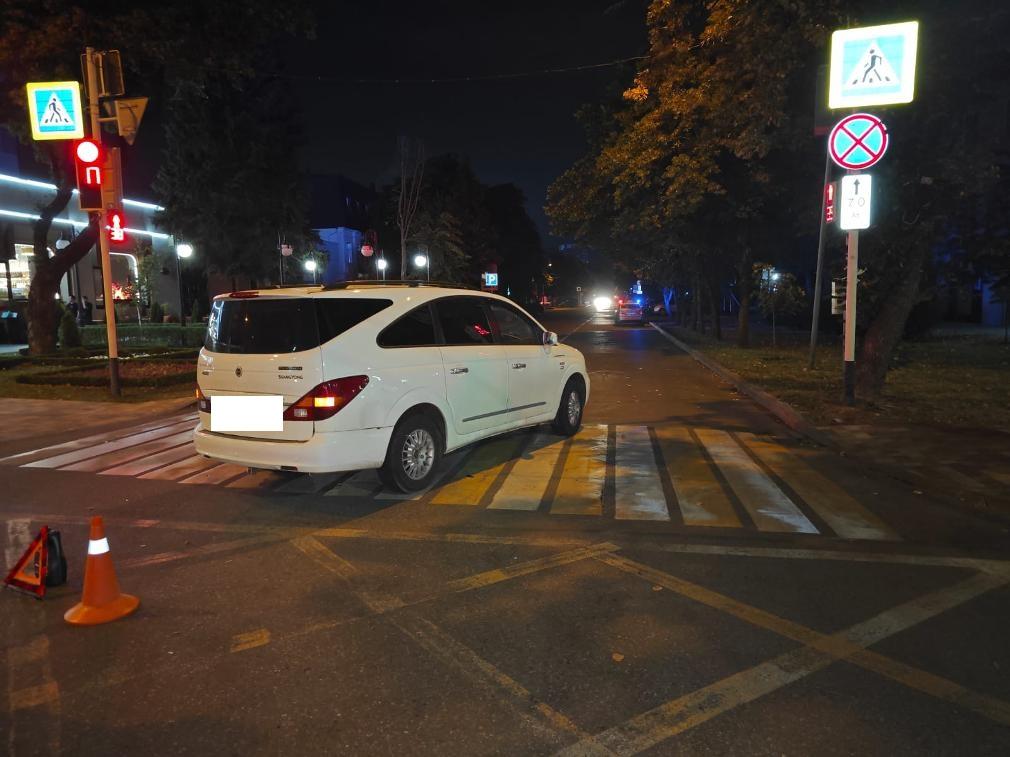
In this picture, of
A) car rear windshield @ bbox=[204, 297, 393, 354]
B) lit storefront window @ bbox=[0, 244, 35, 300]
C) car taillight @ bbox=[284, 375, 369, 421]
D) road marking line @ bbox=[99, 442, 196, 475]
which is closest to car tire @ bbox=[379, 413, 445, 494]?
car taillight @ bbox=[284, 375, 369, 421]

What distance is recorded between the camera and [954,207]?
11.9 m

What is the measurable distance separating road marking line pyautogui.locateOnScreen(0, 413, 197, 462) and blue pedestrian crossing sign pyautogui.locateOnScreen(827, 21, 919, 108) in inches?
424

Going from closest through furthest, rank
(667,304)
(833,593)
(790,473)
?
(833,593)
(790,473)
(667,304)

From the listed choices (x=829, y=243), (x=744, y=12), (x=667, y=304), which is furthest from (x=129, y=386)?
(x=667, y=304)

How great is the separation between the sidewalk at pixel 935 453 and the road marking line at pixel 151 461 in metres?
7.82

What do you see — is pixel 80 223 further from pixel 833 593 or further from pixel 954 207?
pixel 833 593

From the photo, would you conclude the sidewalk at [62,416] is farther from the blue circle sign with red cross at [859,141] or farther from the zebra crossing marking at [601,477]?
the blue circle sign with red cross at [859,141]

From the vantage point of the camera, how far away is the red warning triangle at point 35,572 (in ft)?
14.5

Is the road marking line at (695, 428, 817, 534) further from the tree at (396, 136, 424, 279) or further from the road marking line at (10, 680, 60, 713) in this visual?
the tree at (396, 136, 424, 279)

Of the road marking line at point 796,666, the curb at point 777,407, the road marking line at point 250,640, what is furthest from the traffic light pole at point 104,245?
the road marking line at point 796,666

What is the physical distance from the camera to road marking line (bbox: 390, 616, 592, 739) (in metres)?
3.12

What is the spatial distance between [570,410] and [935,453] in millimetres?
4236

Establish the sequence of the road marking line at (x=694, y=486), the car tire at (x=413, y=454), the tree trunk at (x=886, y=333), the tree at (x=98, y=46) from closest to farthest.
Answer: the road marking line at (x=694, y=486) → the car tire at (x=413, y=454) → the tree trunk at (x=886, y=333) → the tree at (x=98, y=46)

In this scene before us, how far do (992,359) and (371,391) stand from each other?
17935 millimetres
